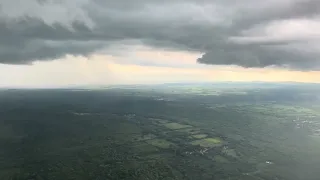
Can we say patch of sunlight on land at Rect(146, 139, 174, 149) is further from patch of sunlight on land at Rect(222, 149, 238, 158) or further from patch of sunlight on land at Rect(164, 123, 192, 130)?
patch of sunlight on land at Rect(164, 123, 192, 130)

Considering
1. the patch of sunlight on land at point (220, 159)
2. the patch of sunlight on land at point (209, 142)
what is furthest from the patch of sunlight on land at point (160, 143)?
the patch of sunlight on land at point (220, 159)

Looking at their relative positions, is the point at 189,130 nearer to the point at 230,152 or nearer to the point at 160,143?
the point at 160,143

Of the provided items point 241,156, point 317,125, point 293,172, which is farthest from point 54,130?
point 317,125

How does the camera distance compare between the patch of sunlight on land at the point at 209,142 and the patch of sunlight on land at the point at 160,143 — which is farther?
the patch of sunlight on land at the point at 209,142

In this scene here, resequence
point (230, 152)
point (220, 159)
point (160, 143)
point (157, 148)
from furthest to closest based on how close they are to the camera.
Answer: point (160, 143), point (157, 148), point (230, 152), point (220, 159)

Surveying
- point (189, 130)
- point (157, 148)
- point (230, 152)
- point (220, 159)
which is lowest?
point (220, 159)

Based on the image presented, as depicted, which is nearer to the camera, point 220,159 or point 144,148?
point 220,159

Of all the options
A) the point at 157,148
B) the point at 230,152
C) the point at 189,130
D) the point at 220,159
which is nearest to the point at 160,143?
the point at 157,148

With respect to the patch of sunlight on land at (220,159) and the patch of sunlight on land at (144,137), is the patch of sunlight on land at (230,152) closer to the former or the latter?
the patch of sunlight on land at (220,159)
